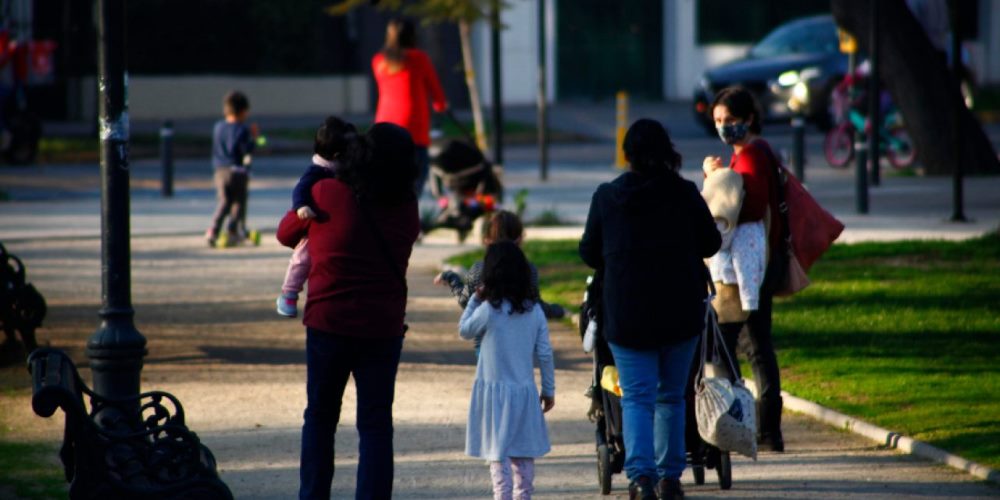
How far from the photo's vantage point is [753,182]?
732 centimetres

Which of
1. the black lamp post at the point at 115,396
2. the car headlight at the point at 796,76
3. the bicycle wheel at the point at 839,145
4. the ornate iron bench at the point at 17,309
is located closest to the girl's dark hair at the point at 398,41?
the ornate iron bench at the point at 17,309

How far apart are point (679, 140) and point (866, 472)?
22666 mm

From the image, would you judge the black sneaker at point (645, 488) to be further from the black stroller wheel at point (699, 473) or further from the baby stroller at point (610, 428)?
the black stroller wheel at point (699, 473)

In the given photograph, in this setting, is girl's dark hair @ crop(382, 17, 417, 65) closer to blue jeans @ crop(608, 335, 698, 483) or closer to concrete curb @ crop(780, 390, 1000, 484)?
concrete curb @ crop(780, 390, 1000, 484)

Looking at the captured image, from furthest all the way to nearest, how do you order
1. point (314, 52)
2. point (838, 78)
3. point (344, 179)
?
1. point (314, 52)
2. point (838, 78)
3. point (344, 179)

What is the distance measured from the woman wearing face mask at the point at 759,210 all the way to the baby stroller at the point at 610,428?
2.48 ft

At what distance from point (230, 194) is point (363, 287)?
9.29 meters

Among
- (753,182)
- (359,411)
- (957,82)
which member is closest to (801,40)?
(957,82)

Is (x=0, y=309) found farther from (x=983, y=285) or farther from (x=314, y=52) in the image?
(x=314, y=52)

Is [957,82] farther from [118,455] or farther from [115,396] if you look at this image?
[118,455]

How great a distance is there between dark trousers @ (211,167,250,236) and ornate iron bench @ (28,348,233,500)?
848cm

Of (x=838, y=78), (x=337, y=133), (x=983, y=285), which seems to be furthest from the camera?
Result: (x=838, y=78)

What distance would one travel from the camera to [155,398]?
6.80m

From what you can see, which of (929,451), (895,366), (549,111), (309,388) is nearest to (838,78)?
(549,111)
